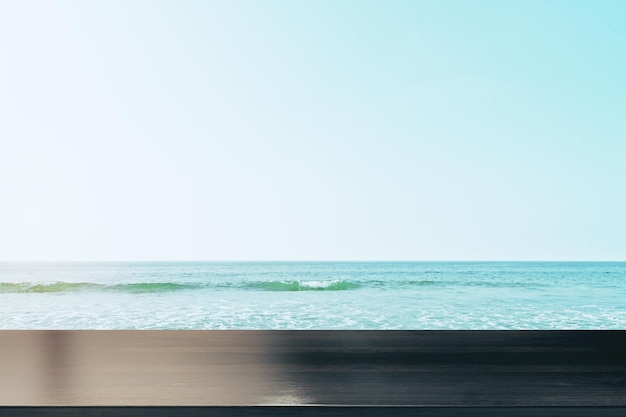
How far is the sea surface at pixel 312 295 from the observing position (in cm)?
721

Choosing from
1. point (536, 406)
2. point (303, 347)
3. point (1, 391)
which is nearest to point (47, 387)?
point (1, 391)

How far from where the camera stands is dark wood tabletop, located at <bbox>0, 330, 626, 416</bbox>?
43.0 inches

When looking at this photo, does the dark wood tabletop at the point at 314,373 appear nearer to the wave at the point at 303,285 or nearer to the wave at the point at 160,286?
the wave at the point at 160,286

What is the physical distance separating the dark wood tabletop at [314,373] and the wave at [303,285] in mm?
8960

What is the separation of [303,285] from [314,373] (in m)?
10.00

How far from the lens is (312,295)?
997 cm

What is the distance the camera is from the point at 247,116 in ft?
43.1

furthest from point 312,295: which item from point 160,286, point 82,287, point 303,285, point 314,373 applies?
point 314,373

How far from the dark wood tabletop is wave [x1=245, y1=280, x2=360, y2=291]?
353 inches

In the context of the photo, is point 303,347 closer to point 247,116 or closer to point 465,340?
point 465,340

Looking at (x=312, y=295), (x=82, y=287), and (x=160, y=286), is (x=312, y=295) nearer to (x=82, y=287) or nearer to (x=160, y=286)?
(x=160, y=286)

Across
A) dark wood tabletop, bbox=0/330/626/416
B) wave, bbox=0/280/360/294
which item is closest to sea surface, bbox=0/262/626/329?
wave, bbox=0/280/360/294

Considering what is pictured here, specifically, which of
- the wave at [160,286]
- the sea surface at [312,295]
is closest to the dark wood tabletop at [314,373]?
the sea surface at [312,295]

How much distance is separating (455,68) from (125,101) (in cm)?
738
